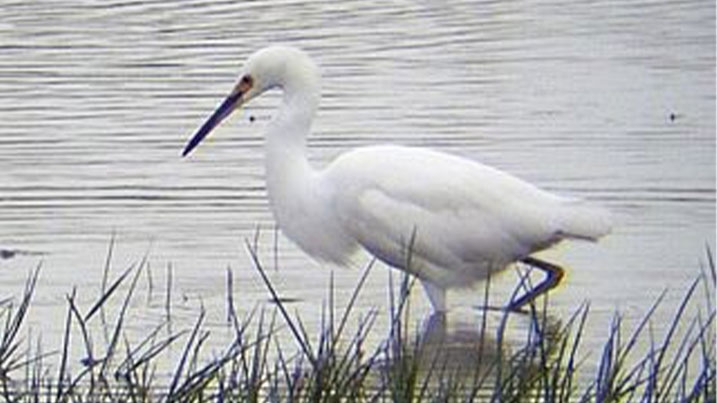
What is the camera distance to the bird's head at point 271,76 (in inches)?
399

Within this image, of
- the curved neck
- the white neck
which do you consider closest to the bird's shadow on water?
the white neck

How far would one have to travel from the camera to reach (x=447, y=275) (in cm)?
934

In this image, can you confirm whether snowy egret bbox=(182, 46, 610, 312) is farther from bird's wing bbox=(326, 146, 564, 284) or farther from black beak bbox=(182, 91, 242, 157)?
black beak bbox=(182, 91, 242, 157)

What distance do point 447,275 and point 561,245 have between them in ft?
2.50

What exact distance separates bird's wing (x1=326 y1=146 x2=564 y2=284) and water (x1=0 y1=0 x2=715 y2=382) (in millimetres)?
263

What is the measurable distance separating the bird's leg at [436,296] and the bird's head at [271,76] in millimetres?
1151

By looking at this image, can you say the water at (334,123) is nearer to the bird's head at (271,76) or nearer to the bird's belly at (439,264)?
the bird's belly at (439,264)

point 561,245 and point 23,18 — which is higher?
point 23,18

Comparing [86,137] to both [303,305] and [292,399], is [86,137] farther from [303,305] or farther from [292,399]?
[292,399]

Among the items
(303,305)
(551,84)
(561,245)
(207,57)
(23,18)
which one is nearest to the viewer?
(303,305)

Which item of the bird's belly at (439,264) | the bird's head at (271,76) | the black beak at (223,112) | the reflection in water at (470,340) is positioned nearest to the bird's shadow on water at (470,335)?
the reflection in water at (470,340)

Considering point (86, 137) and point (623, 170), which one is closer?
point (623, 170)

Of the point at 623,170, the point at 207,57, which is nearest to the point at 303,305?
the point at 623,170

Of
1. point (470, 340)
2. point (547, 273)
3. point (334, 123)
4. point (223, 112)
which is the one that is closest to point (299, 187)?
point (223, 112)
